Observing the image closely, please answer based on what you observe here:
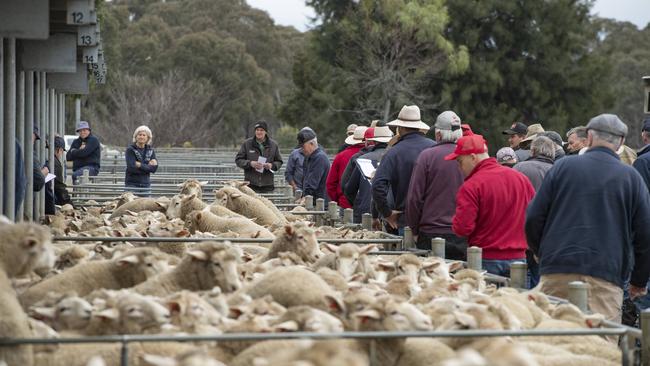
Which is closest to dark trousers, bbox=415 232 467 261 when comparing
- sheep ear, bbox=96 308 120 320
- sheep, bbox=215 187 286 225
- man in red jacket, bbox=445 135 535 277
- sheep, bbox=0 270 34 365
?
man in red jacket, bbox=445 135 535 277

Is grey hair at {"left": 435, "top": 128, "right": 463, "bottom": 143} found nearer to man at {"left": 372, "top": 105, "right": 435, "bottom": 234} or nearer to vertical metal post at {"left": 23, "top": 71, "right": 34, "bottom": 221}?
man at {"left": 372, "top": 105, "right": 435, "bottom": 234}

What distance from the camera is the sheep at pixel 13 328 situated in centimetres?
570

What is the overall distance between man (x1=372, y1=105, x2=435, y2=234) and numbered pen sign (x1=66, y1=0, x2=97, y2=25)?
329 centimetres

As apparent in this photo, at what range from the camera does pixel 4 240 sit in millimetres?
6609

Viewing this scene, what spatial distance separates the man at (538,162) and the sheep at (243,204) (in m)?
3.02

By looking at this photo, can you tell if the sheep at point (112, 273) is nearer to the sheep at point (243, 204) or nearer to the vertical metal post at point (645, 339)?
the vertical metal post at point (645, 339)

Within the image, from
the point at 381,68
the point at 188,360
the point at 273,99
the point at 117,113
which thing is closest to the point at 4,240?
the point at 188,360

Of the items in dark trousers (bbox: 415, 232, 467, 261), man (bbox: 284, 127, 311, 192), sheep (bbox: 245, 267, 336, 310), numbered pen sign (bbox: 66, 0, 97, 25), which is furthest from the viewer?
man (bbox: 284, 127, 311, 192)

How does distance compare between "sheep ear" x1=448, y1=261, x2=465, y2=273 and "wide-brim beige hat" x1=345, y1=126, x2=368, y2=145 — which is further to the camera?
"wide-brim beige hat" x1=345, y1=126, x2=368, y2=145

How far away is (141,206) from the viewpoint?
48.5 feet

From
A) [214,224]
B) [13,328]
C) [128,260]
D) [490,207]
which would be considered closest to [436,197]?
[490,207]

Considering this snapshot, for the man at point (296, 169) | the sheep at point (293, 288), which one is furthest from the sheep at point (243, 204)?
the man at point (296, 169)

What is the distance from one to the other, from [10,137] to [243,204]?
422 centimetres

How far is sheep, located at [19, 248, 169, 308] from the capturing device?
24.3 ft
